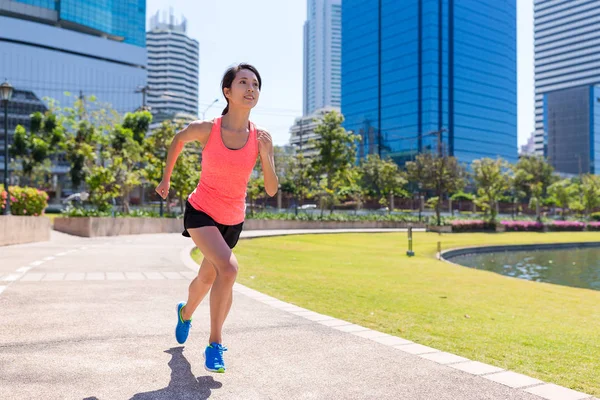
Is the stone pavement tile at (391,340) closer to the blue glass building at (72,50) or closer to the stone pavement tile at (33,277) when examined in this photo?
the stone pavement tile at (33,277)

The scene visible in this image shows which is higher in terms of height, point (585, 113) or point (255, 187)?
point (585, 113)

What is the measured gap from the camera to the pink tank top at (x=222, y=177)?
13.3ft

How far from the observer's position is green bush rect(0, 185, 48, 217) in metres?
21.6

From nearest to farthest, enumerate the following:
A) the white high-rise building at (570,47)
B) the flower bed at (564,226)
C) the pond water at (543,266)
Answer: the pond water at (543,266) < the flower bed at (564,226) < the white high-rise building at (570,47)

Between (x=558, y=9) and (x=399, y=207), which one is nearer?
(x=399, y=207)

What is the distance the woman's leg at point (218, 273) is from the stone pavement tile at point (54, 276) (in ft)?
19.8

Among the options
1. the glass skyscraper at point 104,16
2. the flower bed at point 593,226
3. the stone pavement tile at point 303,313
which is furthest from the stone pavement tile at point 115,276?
the glass skyscraper at point 104,16

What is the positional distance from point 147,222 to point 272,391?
30.4 metres

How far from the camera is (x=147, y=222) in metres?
32.6

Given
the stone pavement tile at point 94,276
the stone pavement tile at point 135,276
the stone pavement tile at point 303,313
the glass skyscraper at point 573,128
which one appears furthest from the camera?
the glass skyscraper at point 573,128

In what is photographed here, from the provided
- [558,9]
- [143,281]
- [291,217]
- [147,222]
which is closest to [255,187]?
[291,217]

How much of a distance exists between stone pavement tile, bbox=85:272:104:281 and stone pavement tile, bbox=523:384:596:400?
7389mm

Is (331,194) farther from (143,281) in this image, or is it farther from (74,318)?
(74,318)

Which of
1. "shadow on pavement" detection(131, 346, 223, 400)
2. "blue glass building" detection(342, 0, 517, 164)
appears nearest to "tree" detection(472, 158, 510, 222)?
"blue glass building" detection(342, 0, 517, 164)
